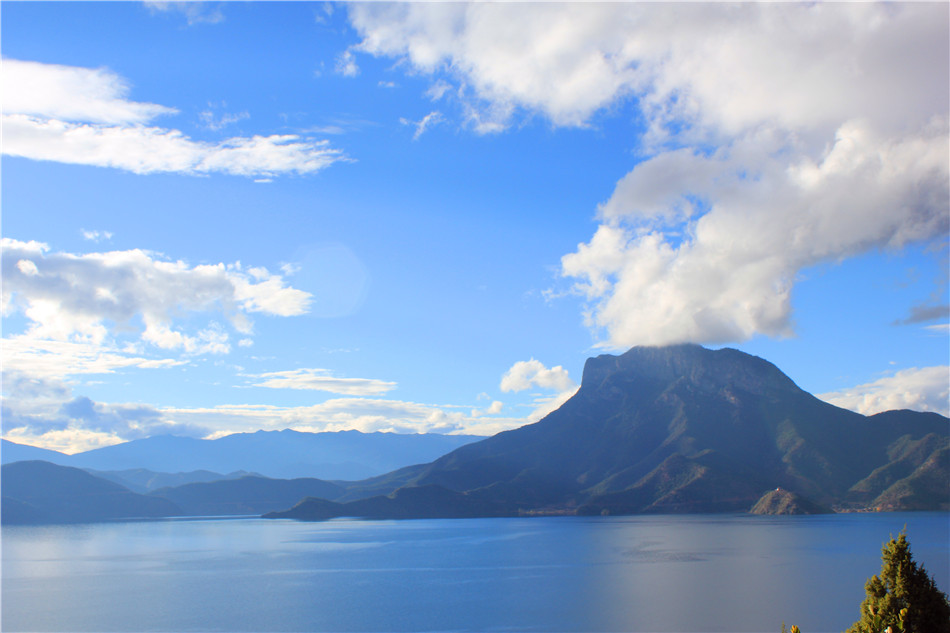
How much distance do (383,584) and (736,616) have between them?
6213 centimetres

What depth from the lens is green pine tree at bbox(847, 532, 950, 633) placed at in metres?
23.8

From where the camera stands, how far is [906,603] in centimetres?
2402

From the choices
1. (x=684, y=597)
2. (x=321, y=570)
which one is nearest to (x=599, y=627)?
(x=684, y=597)

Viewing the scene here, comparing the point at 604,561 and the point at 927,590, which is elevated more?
the point at 927,590

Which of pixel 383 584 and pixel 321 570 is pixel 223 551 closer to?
pixel 321 570

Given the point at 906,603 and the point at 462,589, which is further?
the point at 462,589

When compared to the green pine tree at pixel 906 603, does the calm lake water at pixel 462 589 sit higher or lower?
lower

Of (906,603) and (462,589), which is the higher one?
(906,603)

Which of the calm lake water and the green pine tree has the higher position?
the green pine tree

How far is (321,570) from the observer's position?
143 m

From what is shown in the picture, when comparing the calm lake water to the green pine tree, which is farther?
the calm lake water

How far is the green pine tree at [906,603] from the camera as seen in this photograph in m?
23.8

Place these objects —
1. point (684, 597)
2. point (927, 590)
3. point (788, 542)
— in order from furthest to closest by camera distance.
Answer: point (788, 542) < point (684, 597) < point (927, 590)

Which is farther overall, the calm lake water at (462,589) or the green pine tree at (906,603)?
the calm lake water at (462,589)
